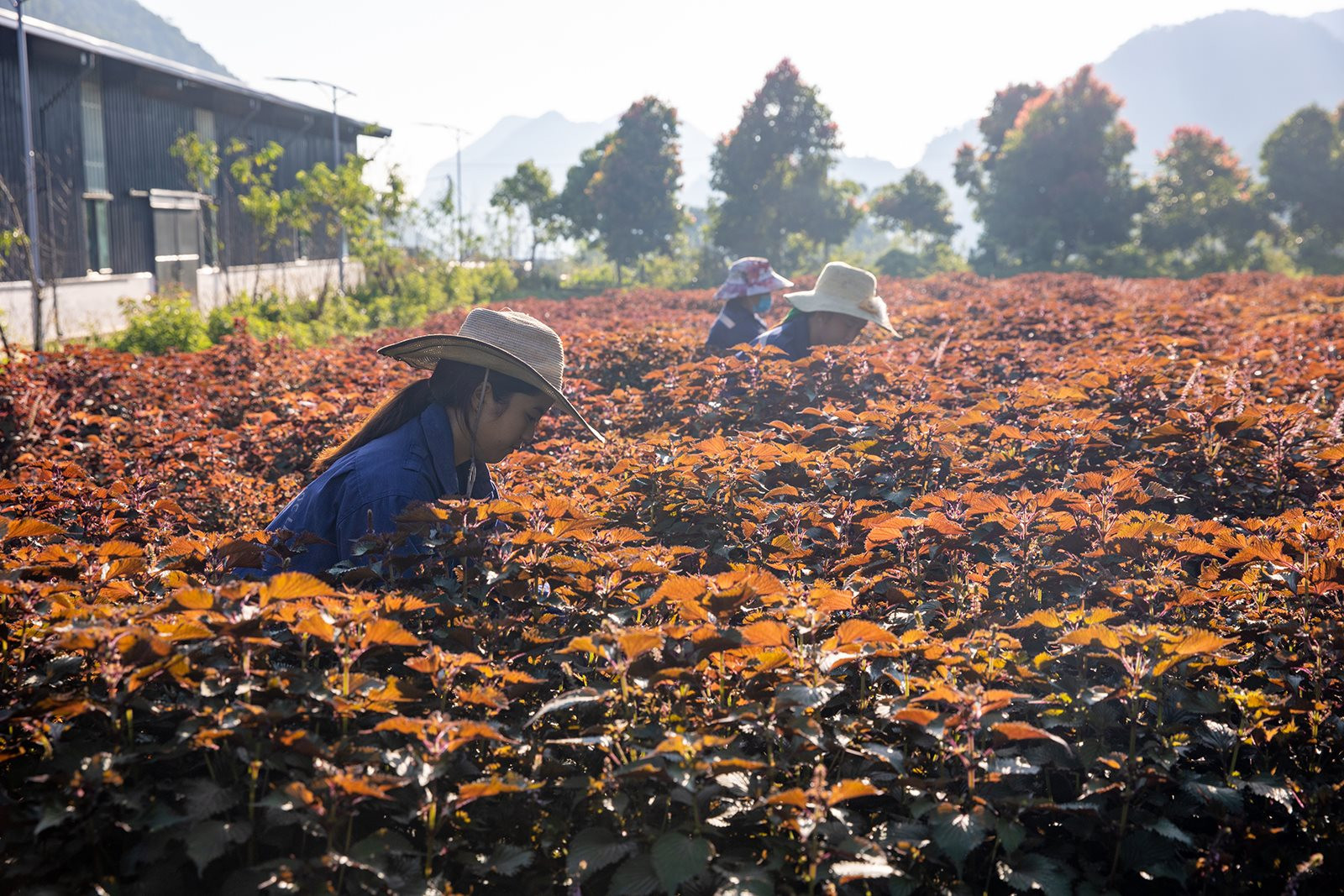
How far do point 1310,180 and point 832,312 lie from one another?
34.6 m

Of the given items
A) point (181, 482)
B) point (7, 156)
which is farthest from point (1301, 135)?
point (181, 482)

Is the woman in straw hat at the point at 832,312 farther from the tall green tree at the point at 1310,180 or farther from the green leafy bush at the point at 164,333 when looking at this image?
the tall green tree at the point at 1310,180

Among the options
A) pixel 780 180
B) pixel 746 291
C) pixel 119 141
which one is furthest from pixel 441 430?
pixel 780 180

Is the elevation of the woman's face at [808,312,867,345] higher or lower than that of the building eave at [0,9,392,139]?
lower

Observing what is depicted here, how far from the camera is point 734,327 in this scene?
7.57m

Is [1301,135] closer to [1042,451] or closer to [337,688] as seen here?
[1042,451]

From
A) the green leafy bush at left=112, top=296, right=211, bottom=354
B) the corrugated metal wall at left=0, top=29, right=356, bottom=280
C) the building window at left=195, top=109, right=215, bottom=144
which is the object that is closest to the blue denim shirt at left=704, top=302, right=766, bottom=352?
the green leafy bush at left=112, top=296, right=211, bottom=354

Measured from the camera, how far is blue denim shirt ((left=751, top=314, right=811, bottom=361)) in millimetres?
6221

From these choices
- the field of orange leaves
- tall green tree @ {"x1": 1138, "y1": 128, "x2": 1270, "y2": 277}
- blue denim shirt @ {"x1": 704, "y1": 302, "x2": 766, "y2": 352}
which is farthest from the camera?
tall green tree @ {"x1": 1138, "y1": 128, "x2": 1270, "y2": 277}

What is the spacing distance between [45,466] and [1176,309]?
742 centimetres

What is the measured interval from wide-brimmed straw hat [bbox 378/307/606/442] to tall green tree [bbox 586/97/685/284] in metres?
34.8

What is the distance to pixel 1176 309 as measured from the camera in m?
7.68

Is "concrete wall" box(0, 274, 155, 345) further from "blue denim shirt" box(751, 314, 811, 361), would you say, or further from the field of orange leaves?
the field of orange leaves

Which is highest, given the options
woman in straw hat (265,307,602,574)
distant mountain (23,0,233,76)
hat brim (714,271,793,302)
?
distant mountain (23,0,233,76)
